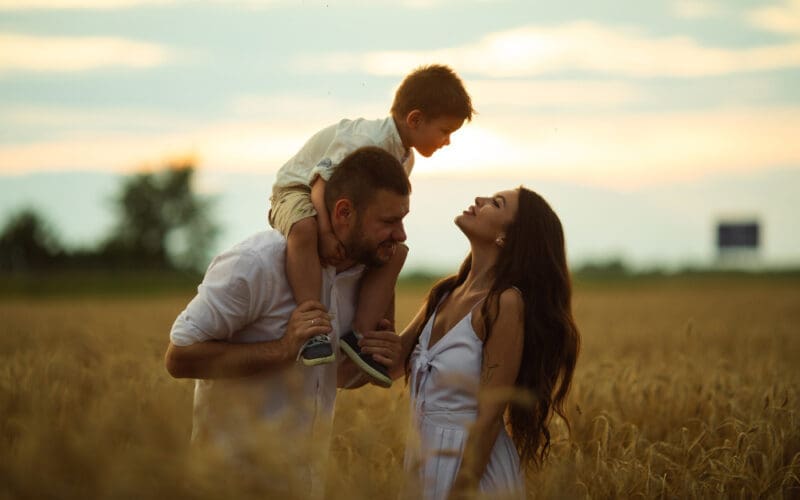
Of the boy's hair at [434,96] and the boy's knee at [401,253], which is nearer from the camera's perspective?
the boy's knee at [401,253]

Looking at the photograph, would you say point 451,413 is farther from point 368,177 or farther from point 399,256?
point 368,177

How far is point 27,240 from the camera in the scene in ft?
242

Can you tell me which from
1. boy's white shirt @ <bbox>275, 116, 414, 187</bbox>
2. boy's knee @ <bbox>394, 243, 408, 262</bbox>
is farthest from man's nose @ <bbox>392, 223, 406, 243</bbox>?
boy's white shirt @ <bbox>275, 116, 414, 187</bbox>

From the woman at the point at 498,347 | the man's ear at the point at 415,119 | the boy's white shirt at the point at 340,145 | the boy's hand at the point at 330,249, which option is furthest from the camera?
the man's ear at the point at 415,119

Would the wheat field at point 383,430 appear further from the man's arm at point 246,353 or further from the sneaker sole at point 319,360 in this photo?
the sneaker sole at point 319,360

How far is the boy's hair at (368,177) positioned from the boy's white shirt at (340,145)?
27.6 inches

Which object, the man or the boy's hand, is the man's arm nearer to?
the man

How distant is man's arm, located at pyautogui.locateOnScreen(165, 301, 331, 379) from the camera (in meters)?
4.02

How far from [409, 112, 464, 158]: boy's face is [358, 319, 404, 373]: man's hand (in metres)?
1.26

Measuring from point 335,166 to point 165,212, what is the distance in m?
79.6

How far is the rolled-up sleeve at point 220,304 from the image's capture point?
3998mm

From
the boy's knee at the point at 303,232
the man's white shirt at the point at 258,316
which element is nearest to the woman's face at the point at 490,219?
the man's white shirt at the point at 258,316

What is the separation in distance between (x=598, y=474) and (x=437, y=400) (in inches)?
43.5

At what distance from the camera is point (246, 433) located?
2.46m
